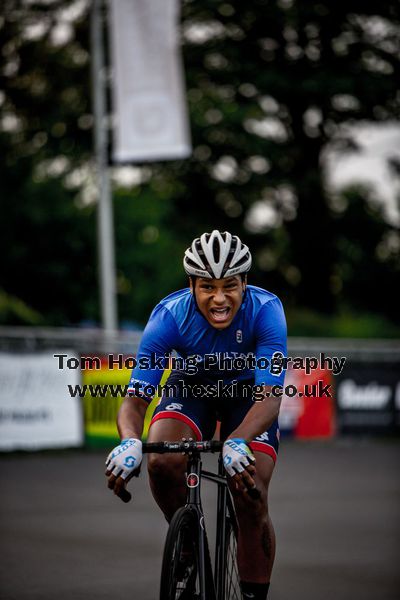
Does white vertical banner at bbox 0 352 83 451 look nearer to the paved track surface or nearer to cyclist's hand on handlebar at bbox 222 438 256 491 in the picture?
the paved track surface

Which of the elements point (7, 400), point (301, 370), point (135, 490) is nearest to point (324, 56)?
point (301, 370)

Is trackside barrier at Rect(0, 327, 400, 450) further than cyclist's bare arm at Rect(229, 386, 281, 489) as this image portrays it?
Yes

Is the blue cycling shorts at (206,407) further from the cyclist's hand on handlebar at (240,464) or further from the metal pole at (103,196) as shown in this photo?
the metal pole at (103,196)

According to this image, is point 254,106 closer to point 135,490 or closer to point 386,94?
point 386,94

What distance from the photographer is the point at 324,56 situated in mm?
36281

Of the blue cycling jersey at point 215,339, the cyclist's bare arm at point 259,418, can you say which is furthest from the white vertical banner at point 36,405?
the cyclist's bare arm at point 259,418

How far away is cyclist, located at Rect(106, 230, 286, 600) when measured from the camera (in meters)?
5.66

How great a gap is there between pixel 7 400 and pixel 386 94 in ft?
72.1

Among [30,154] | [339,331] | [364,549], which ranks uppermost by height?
[30,154]

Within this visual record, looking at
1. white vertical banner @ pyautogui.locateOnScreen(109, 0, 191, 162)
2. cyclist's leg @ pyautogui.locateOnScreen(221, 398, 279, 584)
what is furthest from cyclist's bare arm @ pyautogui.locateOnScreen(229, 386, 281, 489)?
white vertical banner @ pyautogui.locateOnScreen(109, 0, 191, 162)

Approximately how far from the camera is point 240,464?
5156mm

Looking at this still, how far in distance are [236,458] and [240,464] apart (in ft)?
0.11

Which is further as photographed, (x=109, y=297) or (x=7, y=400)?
(x=109, y=297)

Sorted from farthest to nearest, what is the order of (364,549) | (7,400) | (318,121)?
(318,121), (7,400), (364,549)
